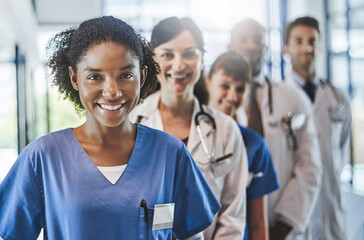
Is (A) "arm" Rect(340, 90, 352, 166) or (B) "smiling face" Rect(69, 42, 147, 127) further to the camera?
(A) "arm" Rect(340, 90, 352, 166)

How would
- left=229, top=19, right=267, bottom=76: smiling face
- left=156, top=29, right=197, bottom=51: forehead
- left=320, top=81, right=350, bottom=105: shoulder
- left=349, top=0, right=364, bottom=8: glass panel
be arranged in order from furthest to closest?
left=349, top=0, right=364, bottom=8: glass panel → left=320, top=81, right=350, bottom=105: shoulder → left=229, top=19, right=267, bottom=76: smiling face → left=156, top=29, right=197, bottom=51: forehead

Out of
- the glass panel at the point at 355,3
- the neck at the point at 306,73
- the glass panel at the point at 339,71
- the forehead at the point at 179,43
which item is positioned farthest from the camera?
the glass panel at the point at 339,71

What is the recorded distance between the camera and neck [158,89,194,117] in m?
1.13

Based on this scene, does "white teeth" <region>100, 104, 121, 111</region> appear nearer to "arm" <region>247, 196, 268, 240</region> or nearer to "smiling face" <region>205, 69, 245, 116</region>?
"smiling face" <region>205, 69, 245, 116</region>

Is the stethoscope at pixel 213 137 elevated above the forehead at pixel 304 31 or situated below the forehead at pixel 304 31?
below

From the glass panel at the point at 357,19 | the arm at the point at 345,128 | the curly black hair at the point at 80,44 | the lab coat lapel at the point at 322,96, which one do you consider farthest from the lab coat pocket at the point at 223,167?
the glass panel at the point at 357,19

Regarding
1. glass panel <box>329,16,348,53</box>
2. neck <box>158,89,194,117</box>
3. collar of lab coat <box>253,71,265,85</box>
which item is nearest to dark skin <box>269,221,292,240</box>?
collar of lab coat <box>253,71,265,85</box>

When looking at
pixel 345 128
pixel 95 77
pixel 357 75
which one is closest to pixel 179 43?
pixel 95 77

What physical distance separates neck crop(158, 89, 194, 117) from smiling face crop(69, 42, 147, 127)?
339 mm

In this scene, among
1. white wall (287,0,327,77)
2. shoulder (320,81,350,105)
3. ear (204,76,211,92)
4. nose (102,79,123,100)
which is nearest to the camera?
nose (102,79,123,100)

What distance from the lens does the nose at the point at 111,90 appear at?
748mm

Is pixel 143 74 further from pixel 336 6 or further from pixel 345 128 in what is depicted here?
pixel 336 6

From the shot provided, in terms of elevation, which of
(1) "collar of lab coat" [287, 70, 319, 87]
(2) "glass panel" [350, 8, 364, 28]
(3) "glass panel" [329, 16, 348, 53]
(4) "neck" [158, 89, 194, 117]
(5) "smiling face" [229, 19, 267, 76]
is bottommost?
(4) "neck" [158, 89, 194, 117]

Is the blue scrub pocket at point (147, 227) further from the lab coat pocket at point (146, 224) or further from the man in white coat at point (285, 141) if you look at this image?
the man in white coat at point (285, 141)
